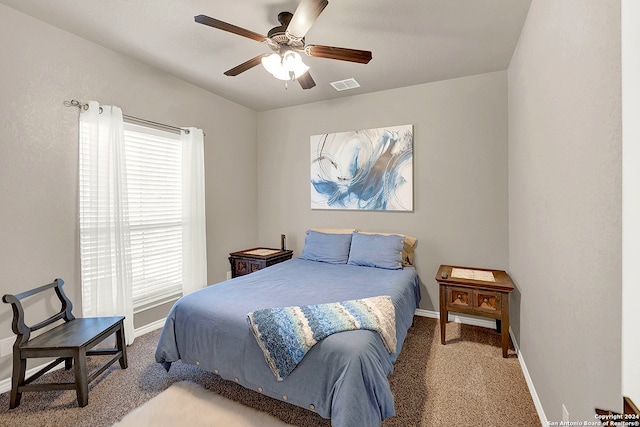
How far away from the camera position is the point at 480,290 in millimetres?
2469

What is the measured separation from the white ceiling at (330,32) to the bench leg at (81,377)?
2.38 metres

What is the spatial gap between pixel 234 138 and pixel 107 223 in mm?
1960

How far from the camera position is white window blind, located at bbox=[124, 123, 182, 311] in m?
2.81

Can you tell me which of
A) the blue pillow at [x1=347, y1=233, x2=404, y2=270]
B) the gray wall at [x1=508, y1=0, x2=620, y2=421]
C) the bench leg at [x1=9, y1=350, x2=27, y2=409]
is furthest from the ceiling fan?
the bench leg at [x1=9, y1=350, x2=27, y2=409]

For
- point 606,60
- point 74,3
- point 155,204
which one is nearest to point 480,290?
point 606,60

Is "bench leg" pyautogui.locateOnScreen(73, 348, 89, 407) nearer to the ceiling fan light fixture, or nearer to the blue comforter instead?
the blue comforter

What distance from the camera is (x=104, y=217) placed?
2471mm

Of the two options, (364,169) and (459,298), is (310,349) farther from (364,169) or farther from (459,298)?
(364,169)

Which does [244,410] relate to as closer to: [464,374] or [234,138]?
[464,374]

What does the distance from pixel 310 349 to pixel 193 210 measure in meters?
2.32

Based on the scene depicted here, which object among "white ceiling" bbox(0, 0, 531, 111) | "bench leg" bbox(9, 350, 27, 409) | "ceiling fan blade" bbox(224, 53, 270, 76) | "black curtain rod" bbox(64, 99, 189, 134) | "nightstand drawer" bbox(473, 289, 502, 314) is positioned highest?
"white ceiling" bbox(0, 0, 531, 111)

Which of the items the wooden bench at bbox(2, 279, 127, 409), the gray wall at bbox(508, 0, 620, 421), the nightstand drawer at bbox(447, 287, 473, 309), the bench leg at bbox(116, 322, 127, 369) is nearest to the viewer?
the gray wall at bbox(508, 0, 620, 421)

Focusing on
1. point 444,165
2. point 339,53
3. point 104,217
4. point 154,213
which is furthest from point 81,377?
point 444,165

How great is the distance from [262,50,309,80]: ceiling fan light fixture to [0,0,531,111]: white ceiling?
33 cm
